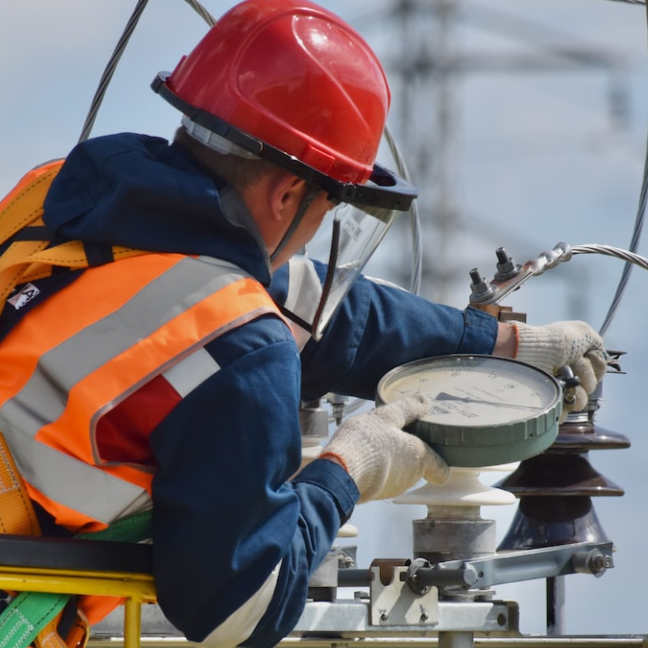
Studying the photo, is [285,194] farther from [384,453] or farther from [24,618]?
[24,618]

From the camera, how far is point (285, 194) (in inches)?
80.4

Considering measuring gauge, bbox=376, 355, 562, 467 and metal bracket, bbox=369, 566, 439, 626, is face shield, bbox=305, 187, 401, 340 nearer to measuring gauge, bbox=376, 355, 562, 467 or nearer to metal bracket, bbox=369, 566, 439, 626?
measuring gauge, bbox=376, 355, 562, 467

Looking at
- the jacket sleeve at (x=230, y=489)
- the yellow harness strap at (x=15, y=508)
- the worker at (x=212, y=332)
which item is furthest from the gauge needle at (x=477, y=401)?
the yellow harness strap at (x=15, y=508)

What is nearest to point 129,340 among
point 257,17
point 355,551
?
point 257,17

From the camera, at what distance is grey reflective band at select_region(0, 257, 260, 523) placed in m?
1.83

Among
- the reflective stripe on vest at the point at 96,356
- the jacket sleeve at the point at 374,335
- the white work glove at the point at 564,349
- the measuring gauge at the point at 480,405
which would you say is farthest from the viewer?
the white work glove at the point at 564,349

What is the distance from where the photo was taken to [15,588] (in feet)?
5.93

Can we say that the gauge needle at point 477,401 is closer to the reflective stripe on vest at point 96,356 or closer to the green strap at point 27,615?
the reflective stripe on vest at point 96,356

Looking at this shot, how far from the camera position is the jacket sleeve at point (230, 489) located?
1.83m

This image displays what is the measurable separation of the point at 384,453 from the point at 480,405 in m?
0.33

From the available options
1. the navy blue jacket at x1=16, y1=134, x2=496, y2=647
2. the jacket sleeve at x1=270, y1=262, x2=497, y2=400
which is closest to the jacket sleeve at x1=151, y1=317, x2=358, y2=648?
the navy blue jacket at x1=16, y1=134, x2=496, y2=647

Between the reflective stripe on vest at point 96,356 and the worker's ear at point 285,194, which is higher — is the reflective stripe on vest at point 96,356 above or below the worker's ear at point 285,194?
below

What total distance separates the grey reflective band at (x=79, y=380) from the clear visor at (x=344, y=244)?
1.13ft

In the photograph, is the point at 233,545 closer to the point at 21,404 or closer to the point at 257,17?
the point at 21,404
